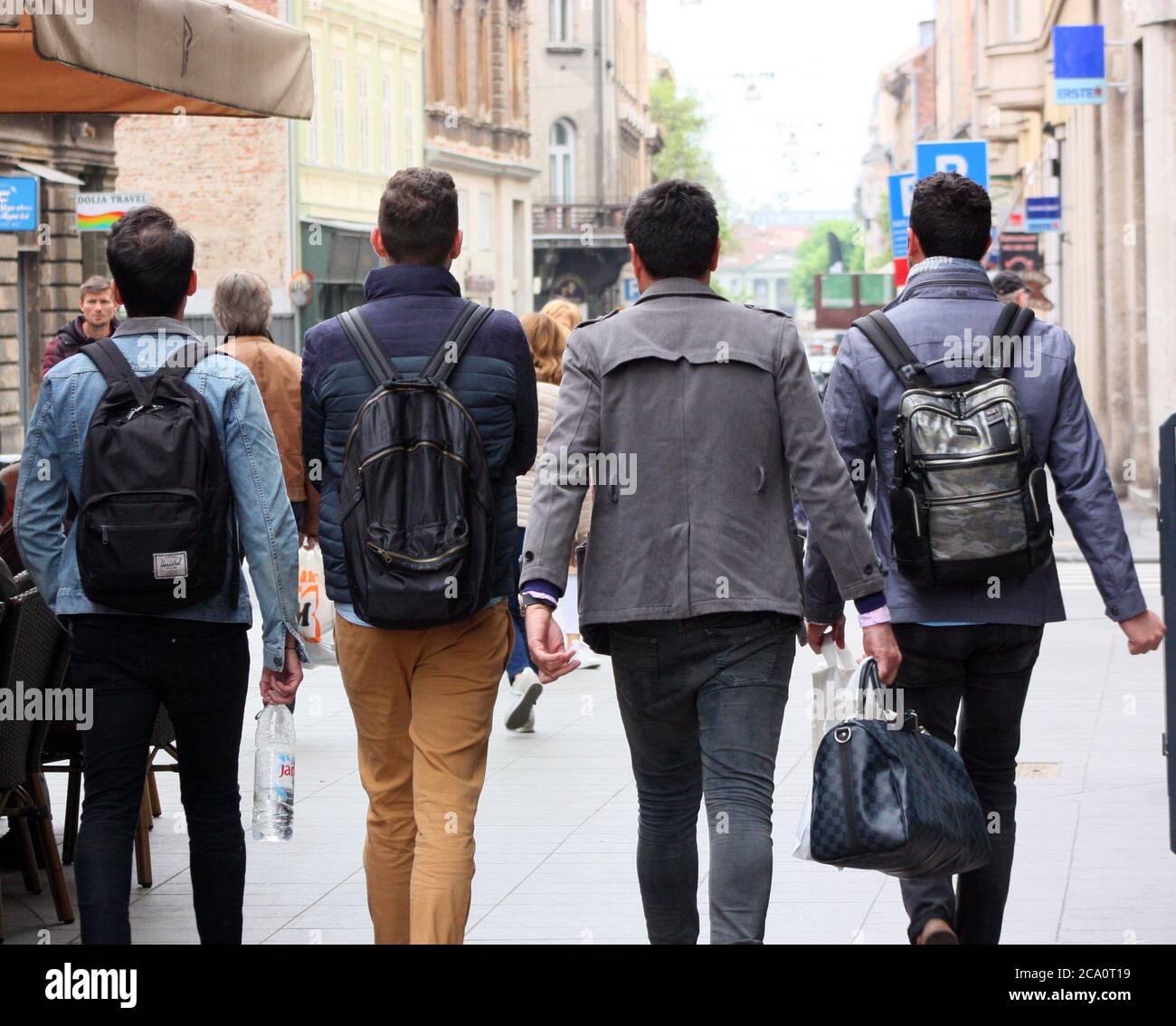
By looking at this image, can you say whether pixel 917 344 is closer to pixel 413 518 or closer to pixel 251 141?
pixel 413 518

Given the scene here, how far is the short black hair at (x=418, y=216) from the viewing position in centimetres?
501

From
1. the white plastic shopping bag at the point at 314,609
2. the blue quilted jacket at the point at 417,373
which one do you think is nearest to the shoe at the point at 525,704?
the white plastic shopping bag at the point at 314,609

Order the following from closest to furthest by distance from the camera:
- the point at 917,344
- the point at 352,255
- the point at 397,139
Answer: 1. the point at 917,344
2. the point at 352,255
3. the point at 397,139

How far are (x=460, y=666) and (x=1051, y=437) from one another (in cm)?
158

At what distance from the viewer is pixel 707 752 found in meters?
4.74

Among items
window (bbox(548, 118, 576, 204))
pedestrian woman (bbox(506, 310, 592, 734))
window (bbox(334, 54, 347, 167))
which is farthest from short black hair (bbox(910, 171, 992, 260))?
window (bbox(548, 118, 576, 204))

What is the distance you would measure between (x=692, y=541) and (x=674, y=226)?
772 mm

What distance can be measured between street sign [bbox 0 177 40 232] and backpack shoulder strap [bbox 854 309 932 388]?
16167 mm

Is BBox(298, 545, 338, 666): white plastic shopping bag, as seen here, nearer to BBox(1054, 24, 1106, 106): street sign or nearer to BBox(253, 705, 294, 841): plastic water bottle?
BBox(253, 705, 294, 841): plastic water bottle

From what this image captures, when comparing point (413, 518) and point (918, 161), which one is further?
point (918, 161)

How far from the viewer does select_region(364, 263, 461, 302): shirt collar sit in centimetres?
500

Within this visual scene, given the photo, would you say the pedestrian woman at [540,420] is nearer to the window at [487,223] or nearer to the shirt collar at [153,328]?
the shirt collar at [153,328]
